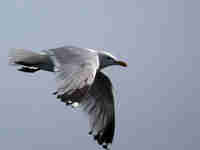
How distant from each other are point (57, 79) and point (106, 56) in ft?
3.10

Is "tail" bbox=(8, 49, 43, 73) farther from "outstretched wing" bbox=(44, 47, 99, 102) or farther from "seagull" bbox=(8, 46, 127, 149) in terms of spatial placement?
"outstretched wing" bbox=(44, 47, 99, 102)

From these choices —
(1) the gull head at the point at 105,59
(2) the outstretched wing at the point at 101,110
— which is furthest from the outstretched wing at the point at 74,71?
(2) the outstretched wing at the point at 101,110

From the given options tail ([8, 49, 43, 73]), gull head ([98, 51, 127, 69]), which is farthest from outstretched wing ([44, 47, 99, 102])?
gull head ([98, 51, 127, 69])

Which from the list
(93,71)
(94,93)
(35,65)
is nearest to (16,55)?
(35,65)

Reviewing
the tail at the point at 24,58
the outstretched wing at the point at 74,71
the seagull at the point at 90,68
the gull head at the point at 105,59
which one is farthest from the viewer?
the gull head at the point at 105,59

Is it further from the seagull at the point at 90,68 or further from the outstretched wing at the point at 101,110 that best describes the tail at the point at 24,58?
the outstretched wing at the point at 101,110

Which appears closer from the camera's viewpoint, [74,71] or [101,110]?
[74,71]

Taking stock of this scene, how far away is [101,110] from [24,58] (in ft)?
1.79

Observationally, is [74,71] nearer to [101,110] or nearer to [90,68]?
[90,68]

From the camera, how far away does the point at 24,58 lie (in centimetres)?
290

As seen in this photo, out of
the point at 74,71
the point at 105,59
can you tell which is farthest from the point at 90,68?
the point at 105,59

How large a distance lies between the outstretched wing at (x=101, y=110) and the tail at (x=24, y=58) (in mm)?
369

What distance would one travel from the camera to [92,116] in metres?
2.84

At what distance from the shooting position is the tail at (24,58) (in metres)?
2.77
